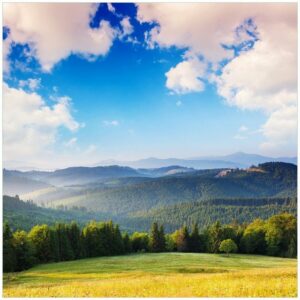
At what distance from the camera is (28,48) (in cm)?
1770

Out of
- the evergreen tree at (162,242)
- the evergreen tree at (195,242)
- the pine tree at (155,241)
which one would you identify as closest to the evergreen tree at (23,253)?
the pine tree at (155,241)

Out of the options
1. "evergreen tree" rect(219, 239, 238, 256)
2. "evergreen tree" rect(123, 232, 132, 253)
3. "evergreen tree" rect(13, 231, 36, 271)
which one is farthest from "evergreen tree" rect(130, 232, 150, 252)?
"evergreen tree" rect(13, 231, 36, 271)

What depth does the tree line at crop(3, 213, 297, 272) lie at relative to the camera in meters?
47.8

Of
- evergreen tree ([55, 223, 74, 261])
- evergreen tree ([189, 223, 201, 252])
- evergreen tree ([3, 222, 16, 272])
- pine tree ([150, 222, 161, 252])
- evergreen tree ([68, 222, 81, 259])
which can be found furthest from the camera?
evergreen tree ([189, 223, 201, 252])

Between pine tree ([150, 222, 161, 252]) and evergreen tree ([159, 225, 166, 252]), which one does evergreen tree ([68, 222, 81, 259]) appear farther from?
evergreen tree ([159, 225, 166, 252])

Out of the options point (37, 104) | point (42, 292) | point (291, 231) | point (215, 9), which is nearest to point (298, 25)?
point (215, 9)

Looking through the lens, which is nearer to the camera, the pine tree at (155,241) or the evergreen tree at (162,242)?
the pine tree at (155,241)

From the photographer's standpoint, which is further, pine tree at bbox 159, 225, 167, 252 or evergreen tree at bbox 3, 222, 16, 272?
pine tree at bbox 159, 225, 167, 252

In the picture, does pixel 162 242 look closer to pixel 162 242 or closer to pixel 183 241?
pixel 162 242

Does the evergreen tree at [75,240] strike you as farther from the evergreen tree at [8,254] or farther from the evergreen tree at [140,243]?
the evergreen tree at [8,254]

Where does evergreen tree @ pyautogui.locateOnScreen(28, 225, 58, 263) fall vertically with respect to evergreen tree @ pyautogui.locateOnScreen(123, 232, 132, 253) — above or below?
above

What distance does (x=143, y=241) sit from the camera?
60.3 meters

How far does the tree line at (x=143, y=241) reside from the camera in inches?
1881

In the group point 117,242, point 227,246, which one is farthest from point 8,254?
point 227,246
